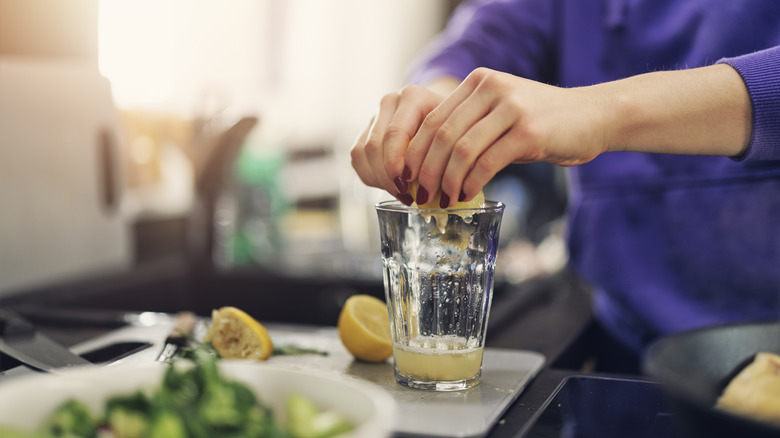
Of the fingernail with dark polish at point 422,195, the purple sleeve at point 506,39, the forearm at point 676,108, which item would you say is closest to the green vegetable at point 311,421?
the fingernail with dark polish at point 422,195

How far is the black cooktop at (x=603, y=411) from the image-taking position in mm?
511

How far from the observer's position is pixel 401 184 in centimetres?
60

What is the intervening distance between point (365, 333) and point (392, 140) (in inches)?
7.1

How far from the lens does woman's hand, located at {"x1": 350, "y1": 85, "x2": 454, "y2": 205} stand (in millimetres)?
604

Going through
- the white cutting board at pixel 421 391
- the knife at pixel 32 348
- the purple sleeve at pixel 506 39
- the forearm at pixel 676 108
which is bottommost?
the white cutting board at pixel 421 391

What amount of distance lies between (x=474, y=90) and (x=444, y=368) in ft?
0.75

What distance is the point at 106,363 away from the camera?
2.19ft

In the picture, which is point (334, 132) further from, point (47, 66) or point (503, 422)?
point (503, 422)

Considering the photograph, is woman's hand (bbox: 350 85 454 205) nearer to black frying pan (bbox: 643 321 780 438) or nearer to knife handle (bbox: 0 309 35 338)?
black frying pan (bbox: 643 321 780 438)

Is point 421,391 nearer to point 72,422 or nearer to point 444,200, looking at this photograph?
point 444,200

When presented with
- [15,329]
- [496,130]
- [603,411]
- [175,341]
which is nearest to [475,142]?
[496,130]

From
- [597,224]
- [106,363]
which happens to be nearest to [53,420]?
[106,363]

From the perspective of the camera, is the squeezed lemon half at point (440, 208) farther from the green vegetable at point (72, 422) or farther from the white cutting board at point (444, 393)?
the green vegetable at point (72, 422)

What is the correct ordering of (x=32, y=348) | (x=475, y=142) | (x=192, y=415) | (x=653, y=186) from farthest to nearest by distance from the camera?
(x=653, y=186), (x=32, y=348), (x=475, y=142), (x=192, y=415)
